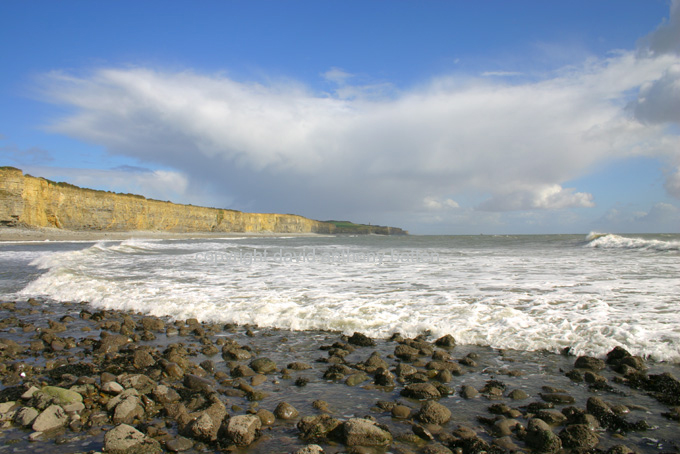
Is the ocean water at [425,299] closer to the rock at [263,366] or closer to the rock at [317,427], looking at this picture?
the rock at [263,366]

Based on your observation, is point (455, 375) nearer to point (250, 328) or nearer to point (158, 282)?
point (250, 328)

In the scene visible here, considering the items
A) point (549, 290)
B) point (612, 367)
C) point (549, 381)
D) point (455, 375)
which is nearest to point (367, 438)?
point (455, 375)

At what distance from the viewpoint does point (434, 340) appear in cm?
638

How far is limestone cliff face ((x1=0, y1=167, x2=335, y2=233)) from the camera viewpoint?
1764 inches

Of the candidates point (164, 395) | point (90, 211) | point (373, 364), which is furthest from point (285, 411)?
point (90, 211)

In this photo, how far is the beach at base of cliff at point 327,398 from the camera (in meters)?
3.27

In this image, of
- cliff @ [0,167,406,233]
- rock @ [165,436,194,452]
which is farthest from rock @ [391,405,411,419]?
cliff @ [0,167,406,233]

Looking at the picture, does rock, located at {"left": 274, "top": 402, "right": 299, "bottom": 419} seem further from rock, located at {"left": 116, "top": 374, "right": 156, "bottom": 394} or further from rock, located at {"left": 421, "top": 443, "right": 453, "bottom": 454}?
rock, located at {"left": 116, "top": 374, "right": 156, "bottom": 394}

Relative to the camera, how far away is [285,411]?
3.74 metres

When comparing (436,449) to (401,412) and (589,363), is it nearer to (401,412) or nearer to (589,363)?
(401,412)

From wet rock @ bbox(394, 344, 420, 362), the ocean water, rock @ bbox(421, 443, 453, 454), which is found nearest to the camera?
rock @ bbox(421, 443, 453, 454)

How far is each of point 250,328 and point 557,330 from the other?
17.9ft

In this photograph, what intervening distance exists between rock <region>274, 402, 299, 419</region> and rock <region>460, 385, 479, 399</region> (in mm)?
1831

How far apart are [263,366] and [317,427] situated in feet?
5.94
